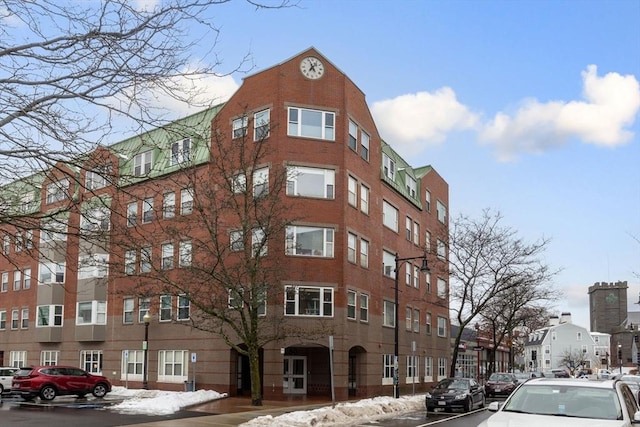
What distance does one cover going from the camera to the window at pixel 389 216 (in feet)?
144

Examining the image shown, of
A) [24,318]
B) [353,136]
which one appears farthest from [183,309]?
[24,318]

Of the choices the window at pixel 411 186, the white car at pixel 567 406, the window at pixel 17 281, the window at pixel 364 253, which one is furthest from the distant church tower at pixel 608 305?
the white car at pixel 567 406

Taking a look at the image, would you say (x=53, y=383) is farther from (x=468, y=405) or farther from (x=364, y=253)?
(x=468, y=405)

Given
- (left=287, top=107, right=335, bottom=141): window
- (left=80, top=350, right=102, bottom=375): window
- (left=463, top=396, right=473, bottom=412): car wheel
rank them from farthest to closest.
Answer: (left=80, top=350, right=102, bottom=375): window, (left=287, top=107, right=335, bottom=141): window, (left=463, top=396, right=473, bottom=412): car wheel

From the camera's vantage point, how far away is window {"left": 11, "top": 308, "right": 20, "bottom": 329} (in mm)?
52003

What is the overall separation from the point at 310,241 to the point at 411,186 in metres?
18.2

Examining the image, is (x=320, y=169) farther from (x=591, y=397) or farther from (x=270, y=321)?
(x=591, y=397)

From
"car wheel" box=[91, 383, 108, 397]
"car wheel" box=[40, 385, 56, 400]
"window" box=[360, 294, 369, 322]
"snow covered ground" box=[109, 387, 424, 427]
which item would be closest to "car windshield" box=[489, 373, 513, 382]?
"window" box=[360, 294, 369, 322]

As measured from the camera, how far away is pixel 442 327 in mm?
57188

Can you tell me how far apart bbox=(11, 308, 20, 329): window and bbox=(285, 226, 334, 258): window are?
2803 centimetres

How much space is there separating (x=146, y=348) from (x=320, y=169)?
45.9 feet

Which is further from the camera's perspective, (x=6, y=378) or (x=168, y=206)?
(x=6, y=378)

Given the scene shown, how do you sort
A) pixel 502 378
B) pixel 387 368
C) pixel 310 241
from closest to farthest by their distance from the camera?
pixel 310 241
pixel 387 368
pixel 502 378

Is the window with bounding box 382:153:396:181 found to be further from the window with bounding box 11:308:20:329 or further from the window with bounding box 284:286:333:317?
the window with bounding box 11:308:20:329
